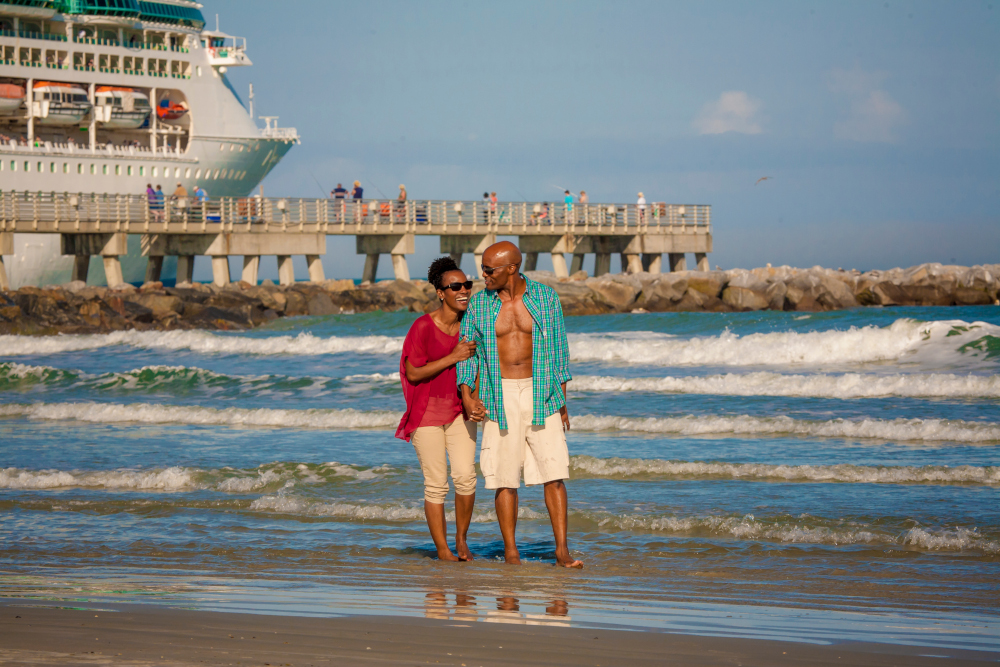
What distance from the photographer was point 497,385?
535 cm

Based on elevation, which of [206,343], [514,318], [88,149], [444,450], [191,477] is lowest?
[191,477]

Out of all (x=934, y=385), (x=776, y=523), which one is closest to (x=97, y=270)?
(x=934, y=385)

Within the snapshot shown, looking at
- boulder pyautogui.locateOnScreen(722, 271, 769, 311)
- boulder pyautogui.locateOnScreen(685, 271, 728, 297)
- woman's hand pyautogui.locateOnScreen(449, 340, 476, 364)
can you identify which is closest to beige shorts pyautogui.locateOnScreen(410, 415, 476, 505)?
woman's hand pyautogui.locateOnScreen(449, 340, 476, 364)

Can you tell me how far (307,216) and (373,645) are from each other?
3681 centimetres

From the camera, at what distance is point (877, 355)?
18422mm

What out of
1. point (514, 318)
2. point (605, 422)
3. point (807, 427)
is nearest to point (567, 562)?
point (514, 318)

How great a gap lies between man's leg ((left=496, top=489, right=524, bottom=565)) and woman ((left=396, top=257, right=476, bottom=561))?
25 centimetres

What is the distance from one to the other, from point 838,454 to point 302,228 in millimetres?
31976

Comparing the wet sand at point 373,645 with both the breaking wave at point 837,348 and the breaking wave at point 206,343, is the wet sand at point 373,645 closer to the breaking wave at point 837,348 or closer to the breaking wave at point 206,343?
the breaking wave at point 837,348

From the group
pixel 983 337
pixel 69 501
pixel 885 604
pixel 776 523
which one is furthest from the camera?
pixel 983 337

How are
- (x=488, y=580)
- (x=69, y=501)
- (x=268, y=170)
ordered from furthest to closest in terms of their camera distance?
(x=268, y=170)
(x=69, y=501)
(x=488, y=580)

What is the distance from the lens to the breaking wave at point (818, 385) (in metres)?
13.6

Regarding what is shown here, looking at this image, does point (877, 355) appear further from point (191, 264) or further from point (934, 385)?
point (191, 264)

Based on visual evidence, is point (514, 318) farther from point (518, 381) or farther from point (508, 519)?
point (508, 519)
